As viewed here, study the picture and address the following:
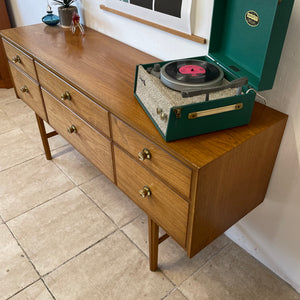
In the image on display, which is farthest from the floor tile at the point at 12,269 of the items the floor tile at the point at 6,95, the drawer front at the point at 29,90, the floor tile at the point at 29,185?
the floor tile at the point at 6,95

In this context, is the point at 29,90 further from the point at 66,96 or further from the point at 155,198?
the point at 155,198

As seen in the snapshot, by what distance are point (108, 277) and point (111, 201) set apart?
0.51m

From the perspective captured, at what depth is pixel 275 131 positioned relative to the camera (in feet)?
3.70

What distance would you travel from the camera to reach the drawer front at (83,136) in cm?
139

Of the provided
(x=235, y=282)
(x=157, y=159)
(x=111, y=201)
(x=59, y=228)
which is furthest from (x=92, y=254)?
(x=157, y=159)

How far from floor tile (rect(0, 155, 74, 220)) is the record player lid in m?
1.30

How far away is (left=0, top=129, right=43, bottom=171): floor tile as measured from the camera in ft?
7.35

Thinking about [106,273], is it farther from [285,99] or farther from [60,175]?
[285,99]

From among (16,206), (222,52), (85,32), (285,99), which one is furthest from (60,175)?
(285,99)

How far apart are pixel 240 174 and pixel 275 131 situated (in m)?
0.20

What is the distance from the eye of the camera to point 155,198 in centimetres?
116

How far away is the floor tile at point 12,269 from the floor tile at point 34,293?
0.03 m

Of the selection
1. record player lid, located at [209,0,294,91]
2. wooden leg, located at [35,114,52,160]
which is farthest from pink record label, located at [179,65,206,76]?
wooden leg, located at [35,114,52,160]

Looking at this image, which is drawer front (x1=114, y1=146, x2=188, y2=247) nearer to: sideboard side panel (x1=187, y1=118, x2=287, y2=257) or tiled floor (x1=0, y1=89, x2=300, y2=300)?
sideboard side panel (x1=187, y1=118, x2=287, y2=257)
